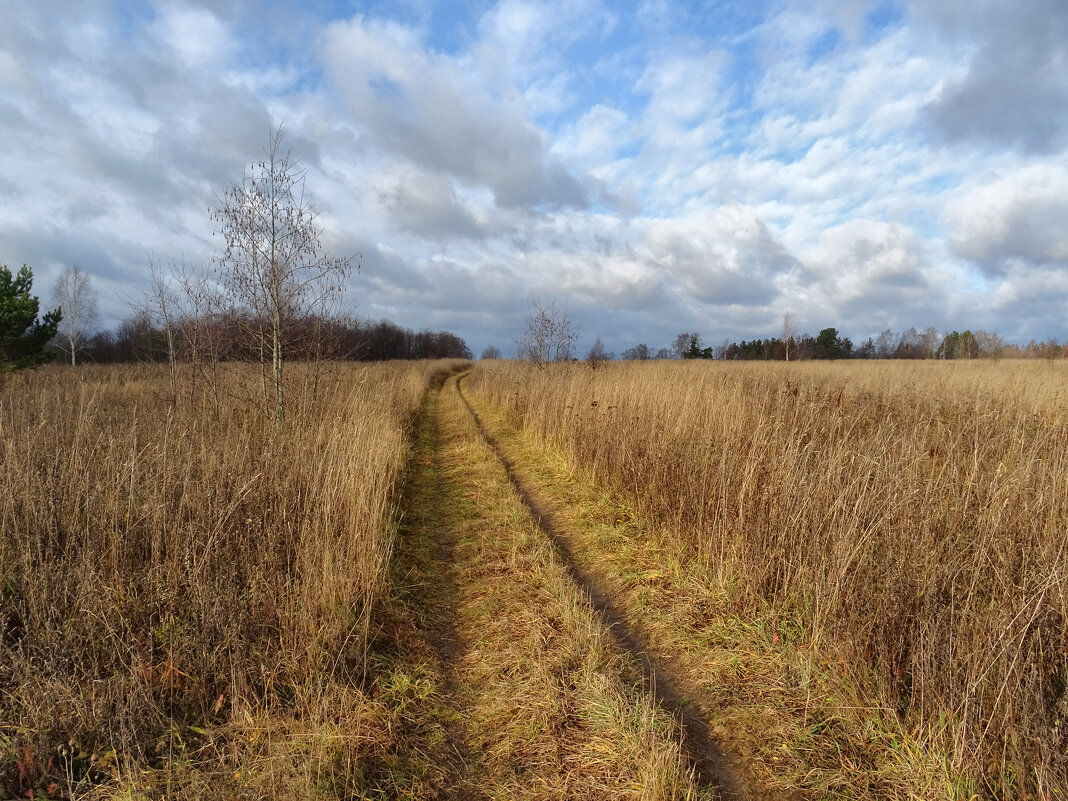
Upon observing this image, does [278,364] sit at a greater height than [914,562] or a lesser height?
greater

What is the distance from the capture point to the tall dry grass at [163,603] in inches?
84.5

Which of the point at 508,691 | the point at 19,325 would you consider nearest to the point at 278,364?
the point at 508,691

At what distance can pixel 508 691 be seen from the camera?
2893 mm

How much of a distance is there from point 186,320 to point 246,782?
25.8 feet

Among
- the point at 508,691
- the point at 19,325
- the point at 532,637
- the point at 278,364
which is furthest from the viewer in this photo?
the point at 19,325

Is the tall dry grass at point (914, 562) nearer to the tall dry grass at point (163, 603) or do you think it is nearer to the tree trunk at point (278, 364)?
the tall dry grass at point (163, 603)

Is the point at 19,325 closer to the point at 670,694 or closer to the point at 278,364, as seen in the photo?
the point at 278,364

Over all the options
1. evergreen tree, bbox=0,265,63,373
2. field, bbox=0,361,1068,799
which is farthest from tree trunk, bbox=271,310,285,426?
evergreen tree, bbox=0,265,63,373

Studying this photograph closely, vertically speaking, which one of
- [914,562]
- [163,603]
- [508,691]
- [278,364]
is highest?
[278,364]

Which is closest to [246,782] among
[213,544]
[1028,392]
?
[213,544]

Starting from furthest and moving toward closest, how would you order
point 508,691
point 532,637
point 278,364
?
point 278,364
point 532,637
point 508,691

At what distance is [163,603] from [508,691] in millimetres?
2126

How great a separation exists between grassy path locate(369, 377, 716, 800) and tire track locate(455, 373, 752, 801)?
0.10 m

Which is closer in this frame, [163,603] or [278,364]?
[163,603]
